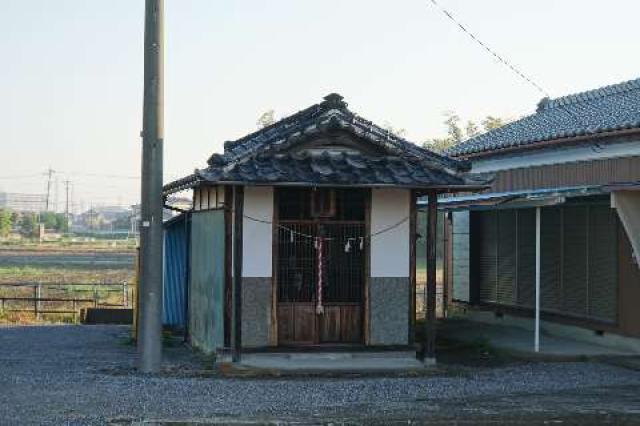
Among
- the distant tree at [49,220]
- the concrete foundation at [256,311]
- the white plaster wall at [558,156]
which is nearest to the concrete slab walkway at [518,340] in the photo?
the white plaster wall at [558,156]

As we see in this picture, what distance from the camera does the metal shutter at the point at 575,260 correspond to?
58.4ft

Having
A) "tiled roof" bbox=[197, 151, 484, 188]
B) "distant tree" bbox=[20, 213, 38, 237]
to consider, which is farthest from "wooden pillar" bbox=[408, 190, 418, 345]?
A: "distant tree" bbox=[20, 213, 38, 237]

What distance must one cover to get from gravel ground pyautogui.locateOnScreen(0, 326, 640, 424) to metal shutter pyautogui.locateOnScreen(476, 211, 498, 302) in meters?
6.48

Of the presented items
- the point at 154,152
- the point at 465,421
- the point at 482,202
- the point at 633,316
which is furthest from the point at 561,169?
the point at 465,421

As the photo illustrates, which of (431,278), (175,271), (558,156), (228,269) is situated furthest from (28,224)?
(431,278)

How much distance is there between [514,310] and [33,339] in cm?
968

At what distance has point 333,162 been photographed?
1451 cm

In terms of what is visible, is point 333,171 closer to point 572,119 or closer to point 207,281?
point 207,281

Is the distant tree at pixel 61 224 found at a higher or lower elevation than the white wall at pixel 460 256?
higher

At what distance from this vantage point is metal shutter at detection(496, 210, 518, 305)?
20625mm

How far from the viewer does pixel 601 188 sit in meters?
14.9

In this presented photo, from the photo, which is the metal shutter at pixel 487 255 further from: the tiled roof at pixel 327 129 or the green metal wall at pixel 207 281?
the green metal wall at pixel 207 281

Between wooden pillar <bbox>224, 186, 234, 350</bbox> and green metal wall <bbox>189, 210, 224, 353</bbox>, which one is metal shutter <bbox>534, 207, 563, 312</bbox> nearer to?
green metal wall <bbox>189, 210, 224, 353</bbox>

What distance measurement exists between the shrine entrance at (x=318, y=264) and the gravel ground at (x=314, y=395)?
5.12 feet
